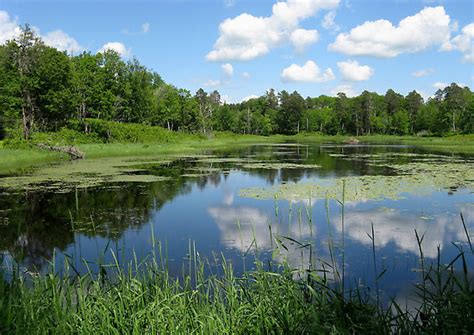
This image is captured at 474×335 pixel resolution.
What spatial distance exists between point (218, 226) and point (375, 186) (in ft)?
27.9

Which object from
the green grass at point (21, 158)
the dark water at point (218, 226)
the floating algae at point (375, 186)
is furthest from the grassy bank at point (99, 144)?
the floating algae at point (375, 186)

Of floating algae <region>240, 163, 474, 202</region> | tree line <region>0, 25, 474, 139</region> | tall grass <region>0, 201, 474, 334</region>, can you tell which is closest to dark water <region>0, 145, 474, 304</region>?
floating algae <region>240, 163, 474, 202</region>

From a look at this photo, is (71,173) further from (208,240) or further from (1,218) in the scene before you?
(208,240)

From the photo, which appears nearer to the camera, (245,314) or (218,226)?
(245,314)

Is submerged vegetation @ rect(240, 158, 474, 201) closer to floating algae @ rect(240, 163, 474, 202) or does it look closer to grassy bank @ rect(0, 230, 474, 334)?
floating algae @ rect(240, 163, 474, 202)

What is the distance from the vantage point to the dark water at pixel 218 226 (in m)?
7.98

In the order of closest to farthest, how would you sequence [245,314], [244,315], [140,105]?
[244,315] < [245,314] < [140,105]

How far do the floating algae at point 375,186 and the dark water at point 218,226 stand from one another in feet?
1.78

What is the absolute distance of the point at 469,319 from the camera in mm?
3350

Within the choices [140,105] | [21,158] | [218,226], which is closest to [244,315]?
[218,226]

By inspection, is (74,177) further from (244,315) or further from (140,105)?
(140,105)

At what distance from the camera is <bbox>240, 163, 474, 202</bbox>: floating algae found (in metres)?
14.8

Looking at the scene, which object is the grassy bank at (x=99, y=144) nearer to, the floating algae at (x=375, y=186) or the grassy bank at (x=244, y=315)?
the floating algae at (x=375, y=186)

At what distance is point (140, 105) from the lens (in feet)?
198
